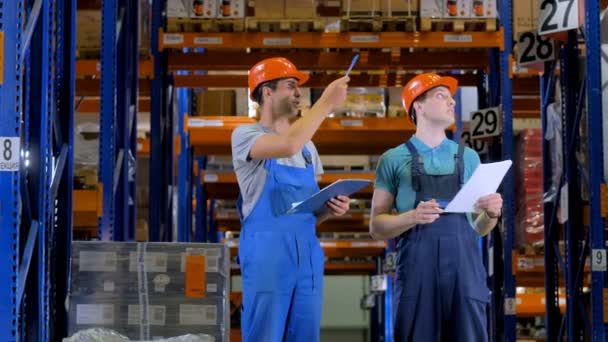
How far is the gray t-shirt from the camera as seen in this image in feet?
18.8

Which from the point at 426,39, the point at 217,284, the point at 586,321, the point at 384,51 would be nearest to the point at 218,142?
the point at 384,51

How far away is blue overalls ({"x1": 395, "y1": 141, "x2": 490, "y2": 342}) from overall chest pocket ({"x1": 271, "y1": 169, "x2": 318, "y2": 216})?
1.98 ft

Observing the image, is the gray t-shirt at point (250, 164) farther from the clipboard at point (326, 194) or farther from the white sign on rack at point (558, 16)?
the white sign on rack at point (558, 16)

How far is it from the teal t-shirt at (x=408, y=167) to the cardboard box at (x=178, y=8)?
5.95 metres

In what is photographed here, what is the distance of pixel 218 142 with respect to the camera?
14.8m

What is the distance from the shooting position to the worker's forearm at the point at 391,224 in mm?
5461

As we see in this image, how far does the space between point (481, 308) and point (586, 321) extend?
162 inches

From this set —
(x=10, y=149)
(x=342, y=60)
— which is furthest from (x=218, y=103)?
(x=10, y=149)

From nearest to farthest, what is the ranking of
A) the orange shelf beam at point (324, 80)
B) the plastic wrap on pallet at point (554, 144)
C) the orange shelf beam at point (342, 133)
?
1. the plastic wrap on pallet at point (554, 144)
2. the orange shelf beam at point (324, 80)
3. the orange shelf beam at point (342, 133)

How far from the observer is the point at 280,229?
18.4 feet

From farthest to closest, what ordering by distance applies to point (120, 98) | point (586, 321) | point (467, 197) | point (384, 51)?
1. point (384, 51)
2. point (120, 98)
3. point (586, 321)
4. point (467, 197)

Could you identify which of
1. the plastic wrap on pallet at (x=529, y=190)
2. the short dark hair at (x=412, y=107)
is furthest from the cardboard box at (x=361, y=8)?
the short dark hair at (x=412, y=107)

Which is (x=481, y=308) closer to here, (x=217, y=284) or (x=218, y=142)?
(x=217, y=284)

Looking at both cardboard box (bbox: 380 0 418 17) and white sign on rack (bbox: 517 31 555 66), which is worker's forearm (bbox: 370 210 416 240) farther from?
cardboard box (bbox: 380 0 418 17)
